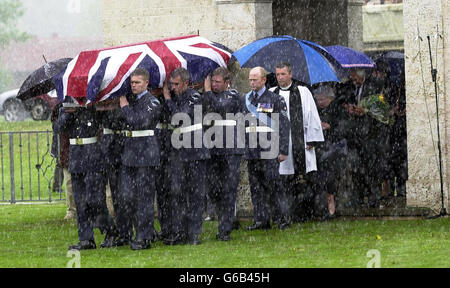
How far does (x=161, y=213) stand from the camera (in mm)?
13062

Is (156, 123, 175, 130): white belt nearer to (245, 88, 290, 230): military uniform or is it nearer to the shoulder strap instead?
(245, 88, 290, 230): military uniform

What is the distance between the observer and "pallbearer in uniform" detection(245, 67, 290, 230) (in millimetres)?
13695

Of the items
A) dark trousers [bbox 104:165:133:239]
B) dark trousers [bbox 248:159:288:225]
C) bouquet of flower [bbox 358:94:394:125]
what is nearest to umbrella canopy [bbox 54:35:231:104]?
dark trousers [bbox 104:165:133:239]

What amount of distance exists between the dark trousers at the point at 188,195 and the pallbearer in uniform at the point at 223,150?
343 millimetres

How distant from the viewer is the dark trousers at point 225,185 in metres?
13.1

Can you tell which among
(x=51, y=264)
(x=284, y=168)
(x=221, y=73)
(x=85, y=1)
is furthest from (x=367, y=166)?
(x=85, y=1)

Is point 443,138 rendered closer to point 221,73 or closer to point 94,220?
point 221,73

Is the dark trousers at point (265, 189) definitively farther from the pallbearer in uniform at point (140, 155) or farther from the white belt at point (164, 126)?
the pallbearer in uniform at point (140, 155)

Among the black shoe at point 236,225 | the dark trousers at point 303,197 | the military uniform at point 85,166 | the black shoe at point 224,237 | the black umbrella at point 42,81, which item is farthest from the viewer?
→ the dark trousers at point 303,197

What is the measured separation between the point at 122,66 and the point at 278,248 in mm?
2308

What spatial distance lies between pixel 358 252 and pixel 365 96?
4.53m

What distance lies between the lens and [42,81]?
13.6 m

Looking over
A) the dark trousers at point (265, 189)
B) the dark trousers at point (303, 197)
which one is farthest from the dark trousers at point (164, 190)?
the dark trousers at point (303, 197)

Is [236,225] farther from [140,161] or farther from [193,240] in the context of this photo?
[140,161]
